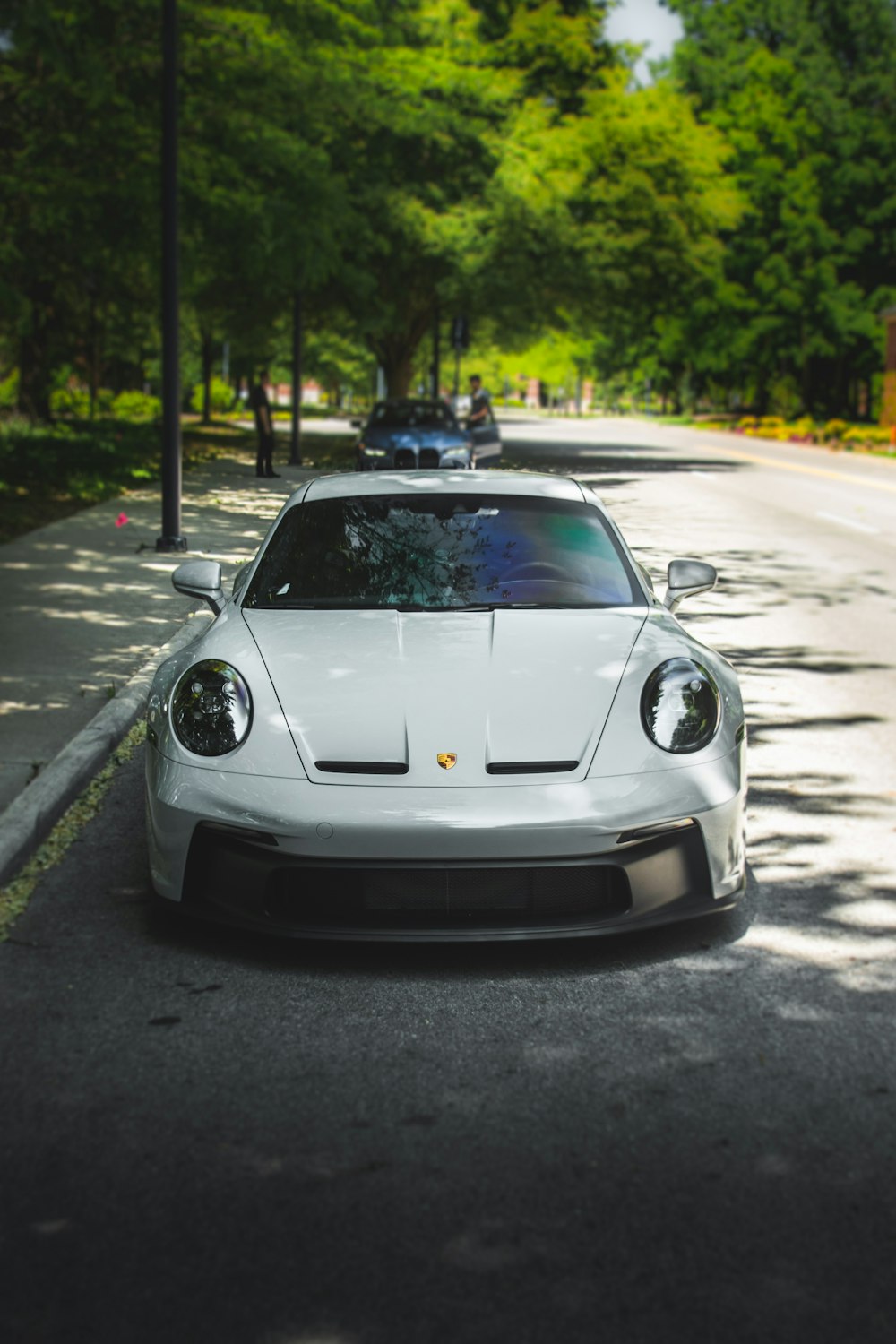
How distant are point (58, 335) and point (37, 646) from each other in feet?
126

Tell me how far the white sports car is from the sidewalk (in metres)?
1.14

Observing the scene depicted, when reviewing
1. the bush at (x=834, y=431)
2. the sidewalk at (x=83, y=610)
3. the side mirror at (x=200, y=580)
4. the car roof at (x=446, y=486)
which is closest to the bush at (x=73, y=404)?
the bush at (x=834, y=431)

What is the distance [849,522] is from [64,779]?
15506mm

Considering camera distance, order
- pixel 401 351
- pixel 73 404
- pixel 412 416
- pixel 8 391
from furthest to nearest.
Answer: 1. pixel 73 404
2. pixel 8 391
3. pixel 401 351
4. pixel 412 416

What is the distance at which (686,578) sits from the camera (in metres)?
5.85

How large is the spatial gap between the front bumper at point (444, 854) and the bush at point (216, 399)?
2742 inches

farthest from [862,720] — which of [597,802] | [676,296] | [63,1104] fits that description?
[676,296]

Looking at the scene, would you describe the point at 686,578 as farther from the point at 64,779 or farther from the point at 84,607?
the point at 84,607

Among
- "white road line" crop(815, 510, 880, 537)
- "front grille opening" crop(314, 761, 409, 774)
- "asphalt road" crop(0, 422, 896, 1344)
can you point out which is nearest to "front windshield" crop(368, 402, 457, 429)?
"white road line" crop(815, 510, 880, 537)

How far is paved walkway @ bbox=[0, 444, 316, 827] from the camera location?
24.4 ft

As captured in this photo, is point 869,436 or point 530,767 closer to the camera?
point 530,767

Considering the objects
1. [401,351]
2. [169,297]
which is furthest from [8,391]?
[169,297]

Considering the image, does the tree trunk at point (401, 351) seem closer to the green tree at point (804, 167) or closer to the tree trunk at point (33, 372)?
the tree trunk at point (33, 372)

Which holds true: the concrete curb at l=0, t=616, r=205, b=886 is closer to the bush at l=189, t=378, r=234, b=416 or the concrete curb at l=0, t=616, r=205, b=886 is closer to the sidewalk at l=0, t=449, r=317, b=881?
the sidewalk at l=0, t=449, r=317, b=881
